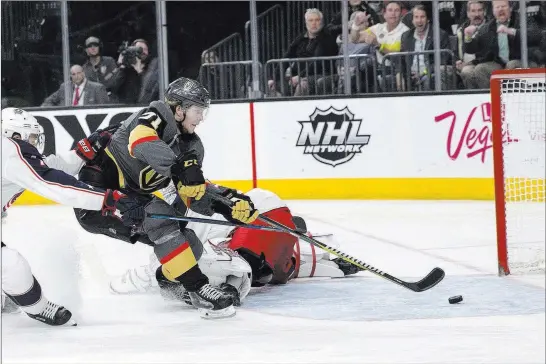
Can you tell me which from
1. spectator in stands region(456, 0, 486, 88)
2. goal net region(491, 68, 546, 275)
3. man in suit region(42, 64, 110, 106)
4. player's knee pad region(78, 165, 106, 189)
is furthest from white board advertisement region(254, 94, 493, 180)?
player's knee pad region(78, 165, 106, 189)

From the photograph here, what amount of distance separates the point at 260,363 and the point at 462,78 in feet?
17.0

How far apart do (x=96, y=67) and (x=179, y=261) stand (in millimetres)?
5109

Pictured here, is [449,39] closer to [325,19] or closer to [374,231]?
[325,19]

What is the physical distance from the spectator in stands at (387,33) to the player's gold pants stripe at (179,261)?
454cm

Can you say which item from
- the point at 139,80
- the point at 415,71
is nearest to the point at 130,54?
the point at 139,80

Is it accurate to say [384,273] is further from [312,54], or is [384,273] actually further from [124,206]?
[312,54]

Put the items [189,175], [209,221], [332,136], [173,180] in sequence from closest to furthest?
[189,175] → [173,180] → [209,221] → [332,136]

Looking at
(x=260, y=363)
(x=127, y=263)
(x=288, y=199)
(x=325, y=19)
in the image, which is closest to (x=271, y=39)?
(x=325, y=19)

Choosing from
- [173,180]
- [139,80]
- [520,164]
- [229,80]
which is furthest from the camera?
[139,80]

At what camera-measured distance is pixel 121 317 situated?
4426mm

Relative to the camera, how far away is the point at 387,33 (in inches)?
337

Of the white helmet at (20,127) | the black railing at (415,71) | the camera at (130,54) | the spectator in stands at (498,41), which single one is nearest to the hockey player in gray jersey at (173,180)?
the white helmet at (20,127)

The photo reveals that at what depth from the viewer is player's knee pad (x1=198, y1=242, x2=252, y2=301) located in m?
4.54

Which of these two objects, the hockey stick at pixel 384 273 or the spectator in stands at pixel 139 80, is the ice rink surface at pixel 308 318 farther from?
the spectator in stands at pixel 139 80
